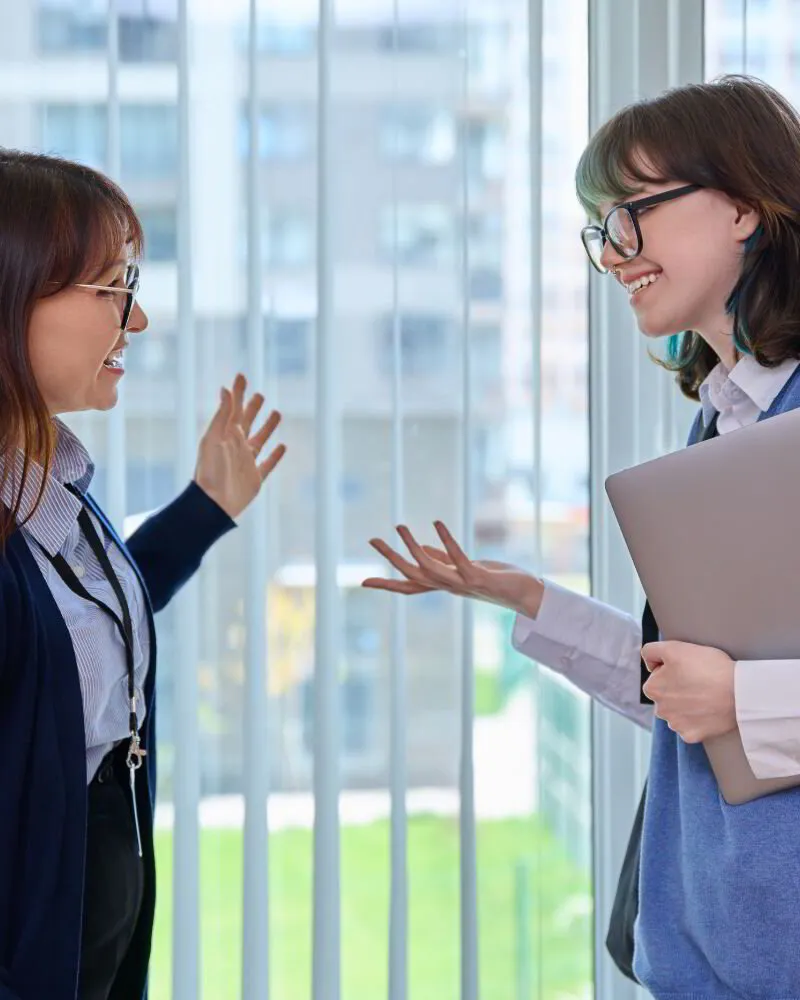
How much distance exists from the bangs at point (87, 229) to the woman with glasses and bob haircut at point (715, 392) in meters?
0.53

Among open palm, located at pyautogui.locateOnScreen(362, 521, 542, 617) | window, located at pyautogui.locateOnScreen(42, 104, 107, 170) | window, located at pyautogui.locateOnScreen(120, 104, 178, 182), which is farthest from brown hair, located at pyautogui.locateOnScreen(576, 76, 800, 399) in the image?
window, located at pyautogui.locateOnScreen(42, 104, 107, 170)

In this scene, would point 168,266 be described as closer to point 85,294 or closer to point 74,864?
point 85,294

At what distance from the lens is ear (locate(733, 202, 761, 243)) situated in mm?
1143

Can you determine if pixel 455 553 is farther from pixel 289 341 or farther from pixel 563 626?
pixel 289 341

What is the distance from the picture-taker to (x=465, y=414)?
5.38ft

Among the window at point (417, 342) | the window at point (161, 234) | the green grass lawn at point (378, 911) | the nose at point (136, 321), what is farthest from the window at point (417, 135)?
the green grass lawn at point (378, 911)

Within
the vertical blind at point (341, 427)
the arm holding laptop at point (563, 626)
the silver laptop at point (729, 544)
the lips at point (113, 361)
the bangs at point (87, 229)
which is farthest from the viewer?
the vertical blind at point (341, 427)

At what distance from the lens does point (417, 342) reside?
5.41ft

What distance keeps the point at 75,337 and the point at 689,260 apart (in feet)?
2.21

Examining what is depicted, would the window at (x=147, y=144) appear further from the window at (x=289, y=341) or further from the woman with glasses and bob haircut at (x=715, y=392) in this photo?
the woman with glasses and bob haircut at (x=715, y=392)

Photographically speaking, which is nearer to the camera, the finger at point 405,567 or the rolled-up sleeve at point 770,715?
the rolled-up sleeve at point 770,715

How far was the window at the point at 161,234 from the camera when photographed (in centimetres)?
164

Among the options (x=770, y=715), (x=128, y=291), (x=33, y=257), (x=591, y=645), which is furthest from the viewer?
(x=591, y=645)

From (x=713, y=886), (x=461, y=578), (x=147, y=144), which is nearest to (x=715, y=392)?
(x=461, y=578)
